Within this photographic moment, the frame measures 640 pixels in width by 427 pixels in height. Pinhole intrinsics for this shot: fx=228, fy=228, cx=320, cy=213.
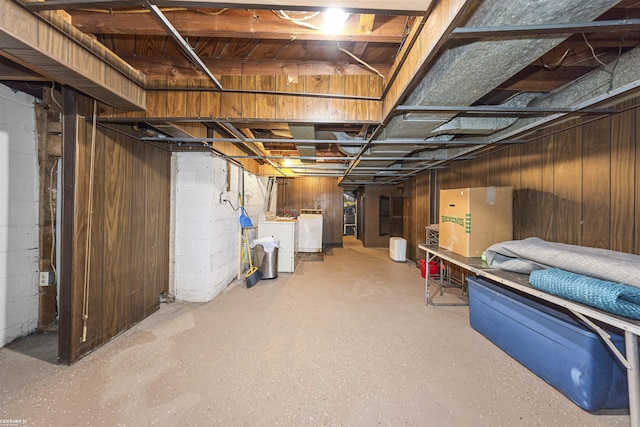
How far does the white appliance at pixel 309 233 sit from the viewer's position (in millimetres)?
5656

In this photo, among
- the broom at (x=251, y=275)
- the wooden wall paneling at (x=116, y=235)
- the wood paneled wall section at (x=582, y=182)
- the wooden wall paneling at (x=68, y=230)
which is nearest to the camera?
the wood paneled wall section at (x=582, y=182)

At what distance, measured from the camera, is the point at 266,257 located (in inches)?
147

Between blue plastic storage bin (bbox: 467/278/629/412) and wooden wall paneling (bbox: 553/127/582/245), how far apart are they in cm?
70

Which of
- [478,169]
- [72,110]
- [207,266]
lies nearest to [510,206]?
[478,169]

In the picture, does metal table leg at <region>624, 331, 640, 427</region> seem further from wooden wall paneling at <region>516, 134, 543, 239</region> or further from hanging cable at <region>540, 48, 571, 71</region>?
hanging cable at <region>540, 48, 571, 71</region>

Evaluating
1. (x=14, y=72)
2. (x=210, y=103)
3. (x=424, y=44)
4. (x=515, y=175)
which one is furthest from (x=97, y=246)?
(x=515, y=175)

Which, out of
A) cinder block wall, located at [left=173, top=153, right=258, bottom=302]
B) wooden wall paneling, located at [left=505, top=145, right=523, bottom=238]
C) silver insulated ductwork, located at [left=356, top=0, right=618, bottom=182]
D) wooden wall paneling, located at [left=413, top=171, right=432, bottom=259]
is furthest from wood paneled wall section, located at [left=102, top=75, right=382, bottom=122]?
wooden wall paneling, located at [left=413, top=171, right=432, bottom=259]

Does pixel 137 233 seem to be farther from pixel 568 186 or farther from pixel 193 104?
pixel 568 186

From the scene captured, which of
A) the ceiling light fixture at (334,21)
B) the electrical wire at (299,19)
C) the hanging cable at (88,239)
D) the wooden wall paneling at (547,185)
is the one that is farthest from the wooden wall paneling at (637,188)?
the hanging cable at (88,239)

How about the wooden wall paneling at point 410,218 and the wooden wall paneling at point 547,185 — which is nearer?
the wooden wall paneling at point 547,185

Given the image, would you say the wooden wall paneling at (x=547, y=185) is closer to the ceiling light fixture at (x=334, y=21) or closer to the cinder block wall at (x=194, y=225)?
the ceiling light fixture at (x=334, y=21)

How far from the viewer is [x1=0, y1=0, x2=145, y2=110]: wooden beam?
100cm

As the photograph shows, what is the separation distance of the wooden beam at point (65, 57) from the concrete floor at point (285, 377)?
191cm

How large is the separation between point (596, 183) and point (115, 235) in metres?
3.99
